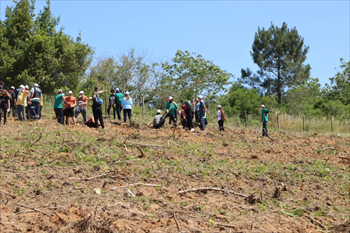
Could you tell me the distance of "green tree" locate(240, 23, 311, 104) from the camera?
1854 inches

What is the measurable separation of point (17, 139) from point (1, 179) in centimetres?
389

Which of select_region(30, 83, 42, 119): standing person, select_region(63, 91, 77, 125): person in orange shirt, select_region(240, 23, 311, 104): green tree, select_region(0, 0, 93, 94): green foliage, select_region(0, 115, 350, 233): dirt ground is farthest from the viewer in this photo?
select_region(240, 23, 311, 104): green tree

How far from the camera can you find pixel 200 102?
672 inches

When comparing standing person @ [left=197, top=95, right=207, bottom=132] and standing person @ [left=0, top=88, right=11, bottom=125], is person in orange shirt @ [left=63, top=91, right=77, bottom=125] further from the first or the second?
standing person @ [left=197, top=95, right=207, bottom=132]

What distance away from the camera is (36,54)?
24.3m

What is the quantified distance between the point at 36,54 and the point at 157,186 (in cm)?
1897

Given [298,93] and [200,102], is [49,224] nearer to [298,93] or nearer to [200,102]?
[200,102]

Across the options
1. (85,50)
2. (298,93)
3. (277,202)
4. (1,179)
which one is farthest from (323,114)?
(1,179)

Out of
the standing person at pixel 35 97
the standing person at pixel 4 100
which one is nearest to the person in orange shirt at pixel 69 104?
the standing person at pixel 35 97

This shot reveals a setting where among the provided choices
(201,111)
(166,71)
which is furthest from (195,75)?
(201,111)

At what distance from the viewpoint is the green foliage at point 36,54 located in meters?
24.2

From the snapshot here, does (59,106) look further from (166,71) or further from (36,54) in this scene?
(166,71)

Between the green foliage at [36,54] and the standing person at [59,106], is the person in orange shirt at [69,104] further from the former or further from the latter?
the green foliage at [36,54]

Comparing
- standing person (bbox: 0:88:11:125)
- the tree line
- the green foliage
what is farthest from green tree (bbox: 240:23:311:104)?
standing person (bbox: 0:88:11:125)
